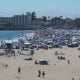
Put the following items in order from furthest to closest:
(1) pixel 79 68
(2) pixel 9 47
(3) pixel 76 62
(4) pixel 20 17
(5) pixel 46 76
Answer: (4) pixel 20 17, (2) pixel 9 47, (3) pixel 76 62, (1) pixel 79 68, (5) pixel 46 76

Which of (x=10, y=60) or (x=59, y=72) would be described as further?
(x=10, y=60)

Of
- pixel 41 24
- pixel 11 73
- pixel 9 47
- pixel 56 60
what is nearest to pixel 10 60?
pixel 56 60

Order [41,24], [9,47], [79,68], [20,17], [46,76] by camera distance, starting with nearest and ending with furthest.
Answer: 1. [46,76]
2. [79,68]
3. [9,47]
4. [41,24]
5. [20,17]

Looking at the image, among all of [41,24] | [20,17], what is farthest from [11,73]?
[20,17]

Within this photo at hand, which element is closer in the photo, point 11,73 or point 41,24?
point 11,73

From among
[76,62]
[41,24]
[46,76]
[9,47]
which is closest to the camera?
[46,76]

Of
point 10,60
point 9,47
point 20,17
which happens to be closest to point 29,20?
point 20,17

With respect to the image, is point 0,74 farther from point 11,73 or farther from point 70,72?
point 70,72

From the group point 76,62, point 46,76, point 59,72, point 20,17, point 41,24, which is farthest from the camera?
point 20,17

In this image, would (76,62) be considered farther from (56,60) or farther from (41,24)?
(41,24)
